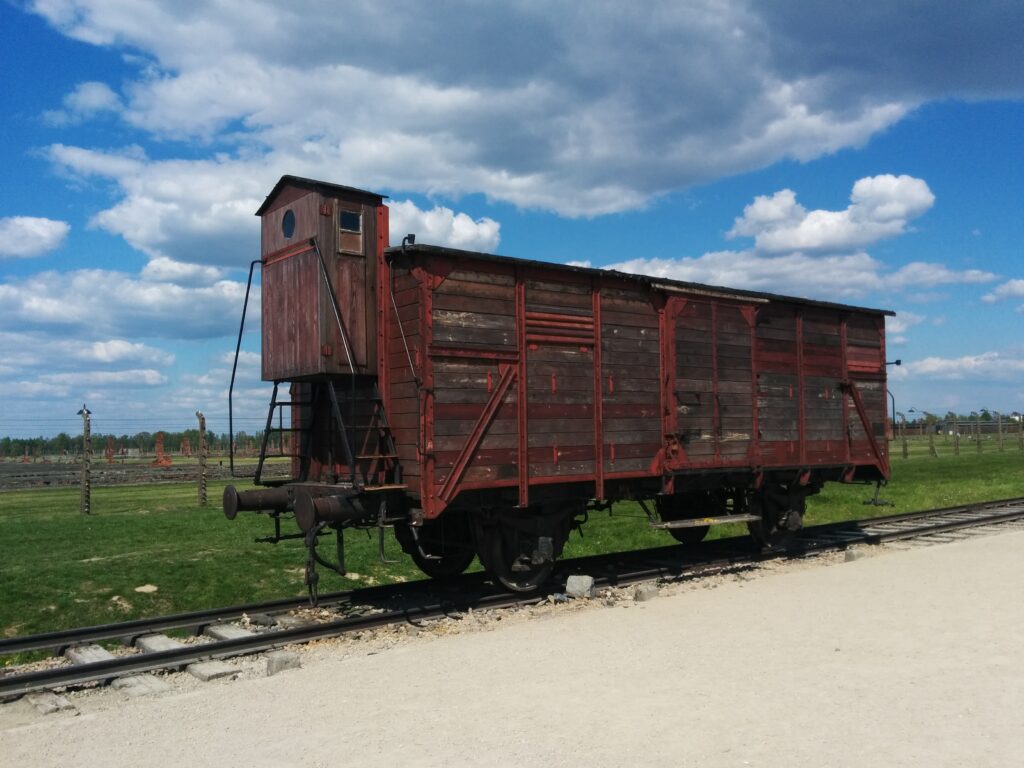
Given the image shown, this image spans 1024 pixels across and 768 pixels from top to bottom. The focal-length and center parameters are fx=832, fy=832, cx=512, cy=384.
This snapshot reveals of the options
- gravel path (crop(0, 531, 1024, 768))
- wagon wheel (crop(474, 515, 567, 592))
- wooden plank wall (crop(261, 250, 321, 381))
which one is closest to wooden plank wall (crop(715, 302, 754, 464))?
wagon wheel (crop(474, 515, 567, 592))

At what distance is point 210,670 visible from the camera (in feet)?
24.2

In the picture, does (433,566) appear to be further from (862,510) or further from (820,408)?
(862,510)

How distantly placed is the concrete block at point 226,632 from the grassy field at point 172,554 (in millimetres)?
1992

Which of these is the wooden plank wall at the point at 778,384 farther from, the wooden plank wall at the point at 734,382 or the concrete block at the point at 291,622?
the concrete block at the point at 291,622

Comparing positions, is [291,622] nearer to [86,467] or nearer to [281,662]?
[281,662]

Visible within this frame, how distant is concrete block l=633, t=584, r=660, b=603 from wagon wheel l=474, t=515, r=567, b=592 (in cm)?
112

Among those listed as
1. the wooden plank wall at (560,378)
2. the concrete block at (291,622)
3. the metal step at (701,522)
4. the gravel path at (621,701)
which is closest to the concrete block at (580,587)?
the gravel path at (621,701)

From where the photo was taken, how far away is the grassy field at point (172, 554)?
10.5m

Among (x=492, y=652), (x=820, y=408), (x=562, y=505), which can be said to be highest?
(x=820, y=408)

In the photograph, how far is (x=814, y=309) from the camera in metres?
14.3

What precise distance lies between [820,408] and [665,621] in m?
6.77

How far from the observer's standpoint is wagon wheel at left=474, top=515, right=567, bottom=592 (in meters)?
10.2

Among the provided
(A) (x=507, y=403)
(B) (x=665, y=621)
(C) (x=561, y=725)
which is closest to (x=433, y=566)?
(A) (x=507, y=403)

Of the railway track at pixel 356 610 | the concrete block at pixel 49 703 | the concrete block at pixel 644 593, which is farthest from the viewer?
the concrete block at pixel 644 593
